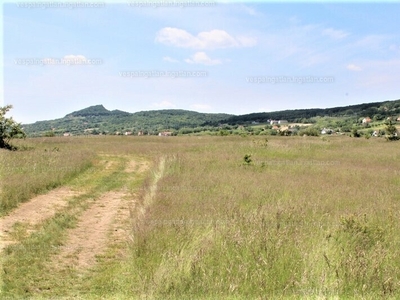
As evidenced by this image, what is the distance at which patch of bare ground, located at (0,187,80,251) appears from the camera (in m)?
7.03

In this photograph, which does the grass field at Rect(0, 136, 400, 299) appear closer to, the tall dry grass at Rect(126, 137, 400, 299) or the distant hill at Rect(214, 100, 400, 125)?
the tall dry grass at Rect(126, 137, 400, 299)

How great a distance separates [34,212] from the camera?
867 centimetres

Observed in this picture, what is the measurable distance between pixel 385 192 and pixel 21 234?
1069 cm

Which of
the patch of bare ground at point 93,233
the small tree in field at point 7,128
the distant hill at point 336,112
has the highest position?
the distant hill at point 336,112

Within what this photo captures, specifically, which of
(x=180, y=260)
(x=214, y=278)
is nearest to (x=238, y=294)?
(x=214, y=278)

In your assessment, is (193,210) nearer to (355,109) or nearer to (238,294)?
(238,294)

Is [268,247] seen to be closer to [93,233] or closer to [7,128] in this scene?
[93,233]

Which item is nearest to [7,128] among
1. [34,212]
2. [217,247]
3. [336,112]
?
[34,212]

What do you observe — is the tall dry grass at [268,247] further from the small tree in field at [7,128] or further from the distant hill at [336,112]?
the distant hill at [336,112]

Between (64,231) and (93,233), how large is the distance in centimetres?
72

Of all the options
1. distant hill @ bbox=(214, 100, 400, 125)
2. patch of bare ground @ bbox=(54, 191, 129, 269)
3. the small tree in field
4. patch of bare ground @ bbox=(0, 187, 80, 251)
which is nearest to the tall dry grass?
patch of bare ground @ bbox=(54, 191, 129, 269)

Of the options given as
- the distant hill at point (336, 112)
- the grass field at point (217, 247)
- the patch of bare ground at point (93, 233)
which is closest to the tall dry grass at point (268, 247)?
the grass field at point (217, 247)

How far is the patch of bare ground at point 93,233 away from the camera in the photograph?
5712 millimetres

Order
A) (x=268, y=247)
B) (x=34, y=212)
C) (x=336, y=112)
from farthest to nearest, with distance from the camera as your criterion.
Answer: (x=336, y=112)
(x=34, y=212)
(x=268, y=247)
